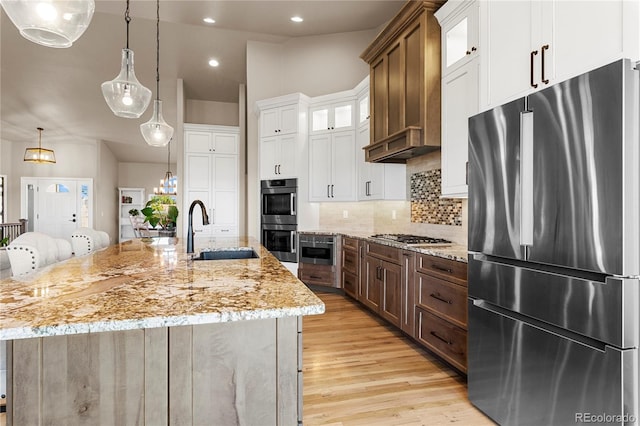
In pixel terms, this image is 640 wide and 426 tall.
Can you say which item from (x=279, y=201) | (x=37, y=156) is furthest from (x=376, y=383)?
(x=37, y=156)

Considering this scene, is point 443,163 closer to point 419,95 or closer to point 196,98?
point 419,95

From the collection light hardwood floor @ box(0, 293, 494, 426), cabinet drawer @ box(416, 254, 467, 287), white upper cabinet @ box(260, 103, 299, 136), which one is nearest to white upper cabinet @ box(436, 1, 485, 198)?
cabinet drawer @ box(416, 254, 467, 287)

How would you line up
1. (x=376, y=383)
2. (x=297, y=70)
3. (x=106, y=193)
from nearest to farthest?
(x=376, y=383) → (x=297, y=70) → (x=106, y=193)

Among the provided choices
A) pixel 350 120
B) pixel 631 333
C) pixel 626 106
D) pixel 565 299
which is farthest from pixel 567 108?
pixel 350 120

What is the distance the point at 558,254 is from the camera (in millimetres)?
1604

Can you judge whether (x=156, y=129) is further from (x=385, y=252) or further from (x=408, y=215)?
(x=408, y=215)

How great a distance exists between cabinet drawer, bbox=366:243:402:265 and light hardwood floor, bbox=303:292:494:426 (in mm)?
705

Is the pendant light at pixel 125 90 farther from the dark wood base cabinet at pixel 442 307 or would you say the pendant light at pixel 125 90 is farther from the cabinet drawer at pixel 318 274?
the cabinet drawer at pixel 318 274

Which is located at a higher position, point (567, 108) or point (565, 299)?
point (567, 108)

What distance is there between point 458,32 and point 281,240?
137 inches

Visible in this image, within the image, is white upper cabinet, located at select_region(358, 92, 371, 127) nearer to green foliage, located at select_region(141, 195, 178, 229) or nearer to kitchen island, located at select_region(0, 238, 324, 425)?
kitchen island, located at select_region(0, 238, 324, 425)

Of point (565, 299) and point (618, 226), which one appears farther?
point (565, 299)

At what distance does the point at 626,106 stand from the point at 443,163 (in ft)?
5.50

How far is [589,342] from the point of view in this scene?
1481 mm
